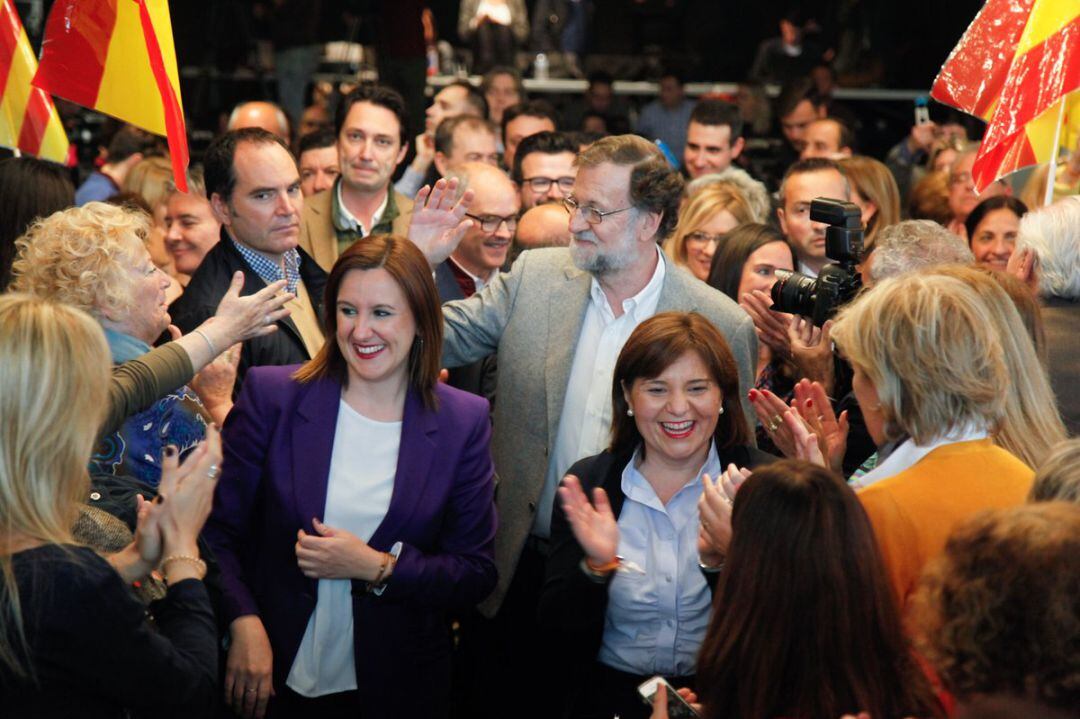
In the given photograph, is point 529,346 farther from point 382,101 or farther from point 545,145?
point 382,101

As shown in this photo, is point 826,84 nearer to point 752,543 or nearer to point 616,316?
point 616,316

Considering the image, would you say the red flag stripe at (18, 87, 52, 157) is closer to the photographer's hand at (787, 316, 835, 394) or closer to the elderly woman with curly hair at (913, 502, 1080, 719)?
the photographer's hand at (787, 316, 835, 394)

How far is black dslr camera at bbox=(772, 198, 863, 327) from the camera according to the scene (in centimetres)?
347

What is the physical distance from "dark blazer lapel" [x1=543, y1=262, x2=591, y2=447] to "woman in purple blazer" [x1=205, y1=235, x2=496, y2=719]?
0.40 metres

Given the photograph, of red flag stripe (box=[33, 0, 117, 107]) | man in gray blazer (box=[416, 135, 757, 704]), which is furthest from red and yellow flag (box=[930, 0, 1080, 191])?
red flag stripe (box=[33, 0, 117, 107])

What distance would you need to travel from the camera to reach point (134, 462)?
10.6 feet

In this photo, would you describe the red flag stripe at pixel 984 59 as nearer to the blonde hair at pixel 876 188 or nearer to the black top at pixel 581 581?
the blonde hair at pixel 876 188

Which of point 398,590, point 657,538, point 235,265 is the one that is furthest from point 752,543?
point 235,265

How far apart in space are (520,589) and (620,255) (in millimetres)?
1011

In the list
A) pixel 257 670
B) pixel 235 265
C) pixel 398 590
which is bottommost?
pixel 257 670

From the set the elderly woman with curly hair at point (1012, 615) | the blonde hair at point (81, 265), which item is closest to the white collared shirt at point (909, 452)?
the elderly woman with curly hair at point (1012, 615)

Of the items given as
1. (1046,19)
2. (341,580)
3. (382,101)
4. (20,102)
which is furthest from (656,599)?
Answer: (382,101)

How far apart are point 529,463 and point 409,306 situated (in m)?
0.66

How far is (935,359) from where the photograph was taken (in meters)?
2.64
